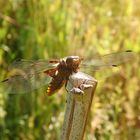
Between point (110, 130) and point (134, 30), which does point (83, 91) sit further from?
point (134, 30)

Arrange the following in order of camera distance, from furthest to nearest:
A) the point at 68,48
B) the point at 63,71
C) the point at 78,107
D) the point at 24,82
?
the point at 68,48 < the point at 24,82 < the point at 63,71 < the point at 78,107

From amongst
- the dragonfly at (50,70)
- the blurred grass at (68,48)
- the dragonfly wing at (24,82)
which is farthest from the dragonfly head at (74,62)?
the blurred grass at (68,48)

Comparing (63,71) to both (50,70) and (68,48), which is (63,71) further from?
(68,48)

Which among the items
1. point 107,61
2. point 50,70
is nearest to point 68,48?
point 107,61

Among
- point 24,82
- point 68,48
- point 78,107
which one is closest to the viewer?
point 78,107

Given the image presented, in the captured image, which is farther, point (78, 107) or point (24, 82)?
point (24, 82)

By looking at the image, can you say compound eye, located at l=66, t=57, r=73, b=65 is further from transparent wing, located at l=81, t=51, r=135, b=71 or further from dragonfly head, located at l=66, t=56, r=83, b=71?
transparent wing, located at l=81, t=51, r=135, b=71

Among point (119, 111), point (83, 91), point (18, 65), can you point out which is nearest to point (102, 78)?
point (119, 111)

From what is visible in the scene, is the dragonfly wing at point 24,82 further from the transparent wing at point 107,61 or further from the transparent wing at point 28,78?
the transparent wing at point 107,61
